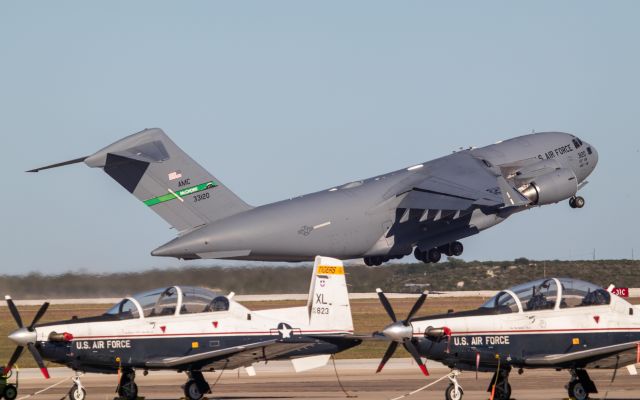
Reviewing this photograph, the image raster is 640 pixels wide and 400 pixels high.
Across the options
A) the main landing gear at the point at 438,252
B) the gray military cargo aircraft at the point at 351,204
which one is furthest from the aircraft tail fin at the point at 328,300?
the main landing gear at the point at 438,252

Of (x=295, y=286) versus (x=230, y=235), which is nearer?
(x=230, y=235)

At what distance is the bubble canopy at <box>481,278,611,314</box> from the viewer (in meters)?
25.8

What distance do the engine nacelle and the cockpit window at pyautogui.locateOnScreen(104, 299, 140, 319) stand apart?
83.0 ft

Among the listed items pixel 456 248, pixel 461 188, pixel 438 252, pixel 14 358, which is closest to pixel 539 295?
pixel 14 358

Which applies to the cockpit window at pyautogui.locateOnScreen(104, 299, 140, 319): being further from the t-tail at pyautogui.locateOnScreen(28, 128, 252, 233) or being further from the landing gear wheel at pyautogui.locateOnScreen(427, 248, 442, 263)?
the landing gear wheel at pyautogui.locateOnScreen(427, 248, 442, 263)

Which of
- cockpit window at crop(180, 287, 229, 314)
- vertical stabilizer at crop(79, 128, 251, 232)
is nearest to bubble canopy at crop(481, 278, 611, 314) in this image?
cockpit window at crop(180, 287, 229, 314)

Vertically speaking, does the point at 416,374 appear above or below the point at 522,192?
below

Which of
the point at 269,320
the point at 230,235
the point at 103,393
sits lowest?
the point at 103,393

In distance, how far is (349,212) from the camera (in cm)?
4750

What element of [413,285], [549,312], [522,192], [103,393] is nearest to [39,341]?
[103,393]

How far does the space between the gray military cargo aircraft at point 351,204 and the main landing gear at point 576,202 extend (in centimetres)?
319

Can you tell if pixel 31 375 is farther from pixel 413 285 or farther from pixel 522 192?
pixel 413 285

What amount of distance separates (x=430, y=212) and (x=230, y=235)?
28.4 ft

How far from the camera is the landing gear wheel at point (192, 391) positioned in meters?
27.1
